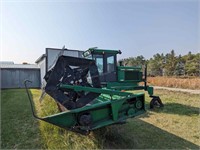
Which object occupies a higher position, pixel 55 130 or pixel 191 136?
pixel 55 130

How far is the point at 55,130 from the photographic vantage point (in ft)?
9.43

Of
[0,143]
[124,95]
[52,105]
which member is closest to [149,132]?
[124,95]

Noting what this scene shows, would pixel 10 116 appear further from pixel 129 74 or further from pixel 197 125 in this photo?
pixel 197 125

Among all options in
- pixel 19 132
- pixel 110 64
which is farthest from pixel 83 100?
pixel 110 64

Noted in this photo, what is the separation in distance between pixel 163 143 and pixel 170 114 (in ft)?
7.34

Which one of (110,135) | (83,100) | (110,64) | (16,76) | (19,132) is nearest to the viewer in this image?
(83,100)

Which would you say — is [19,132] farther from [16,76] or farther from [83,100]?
[16,76]

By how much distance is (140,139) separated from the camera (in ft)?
10.2

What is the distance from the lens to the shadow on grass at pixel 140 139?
283 centimetres

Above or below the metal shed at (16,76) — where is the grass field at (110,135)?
below

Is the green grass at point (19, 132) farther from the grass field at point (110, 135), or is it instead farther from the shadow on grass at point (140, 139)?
the shadow on grass at point (140, 139)

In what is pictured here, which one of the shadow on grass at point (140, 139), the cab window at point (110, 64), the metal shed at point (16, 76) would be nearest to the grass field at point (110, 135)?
the shadow on grass at point (140, 139)

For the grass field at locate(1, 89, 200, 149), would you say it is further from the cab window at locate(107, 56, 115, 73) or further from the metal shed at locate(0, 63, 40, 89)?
the metal shed at locate(0, 63, 40, 89)

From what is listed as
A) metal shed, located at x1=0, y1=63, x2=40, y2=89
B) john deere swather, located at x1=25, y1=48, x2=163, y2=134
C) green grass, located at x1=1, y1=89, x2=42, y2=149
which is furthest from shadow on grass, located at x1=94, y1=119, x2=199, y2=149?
metal shed, located at x1=0, y1=63, x2=40, y2=89
